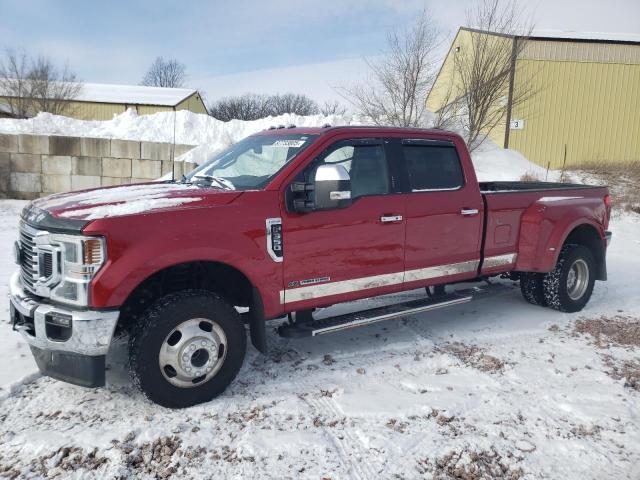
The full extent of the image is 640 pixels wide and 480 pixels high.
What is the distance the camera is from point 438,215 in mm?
4527

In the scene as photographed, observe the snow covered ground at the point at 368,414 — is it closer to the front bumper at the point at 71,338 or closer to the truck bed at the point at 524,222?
the front bumper at the point at 71,338

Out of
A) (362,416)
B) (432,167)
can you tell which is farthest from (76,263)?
(432,167)

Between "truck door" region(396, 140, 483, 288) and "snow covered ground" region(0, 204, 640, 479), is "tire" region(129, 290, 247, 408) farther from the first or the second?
"truck door" region(396, 140, 483, 288)

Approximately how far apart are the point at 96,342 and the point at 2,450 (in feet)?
2.47

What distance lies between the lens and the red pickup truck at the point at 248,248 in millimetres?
3080

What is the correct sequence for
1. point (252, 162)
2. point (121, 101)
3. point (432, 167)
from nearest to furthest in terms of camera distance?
point (252, 162)
point (432, 167)
point (121, 101)

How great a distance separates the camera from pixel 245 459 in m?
2.83

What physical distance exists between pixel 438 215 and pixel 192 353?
8.07ft

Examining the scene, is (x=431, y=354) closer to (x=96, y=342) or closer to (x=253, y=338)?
(x=253, y=338)

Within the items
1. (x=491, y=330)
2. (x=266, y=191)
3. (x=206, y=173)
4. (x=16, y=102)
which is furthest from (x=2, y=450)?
(x=16, y=102)

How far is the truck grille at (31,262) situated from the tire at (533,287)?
4.83 meters

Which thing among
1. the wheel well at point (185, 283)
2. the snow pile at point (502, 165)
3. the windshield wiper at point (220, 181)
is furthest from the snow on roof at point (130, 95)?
the wheel well at point (185, 283)

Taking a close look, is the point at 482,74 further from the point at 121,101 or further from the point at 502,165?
the point at 121,101

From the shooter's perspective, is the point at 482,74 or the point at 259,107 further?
the point at 259,107
